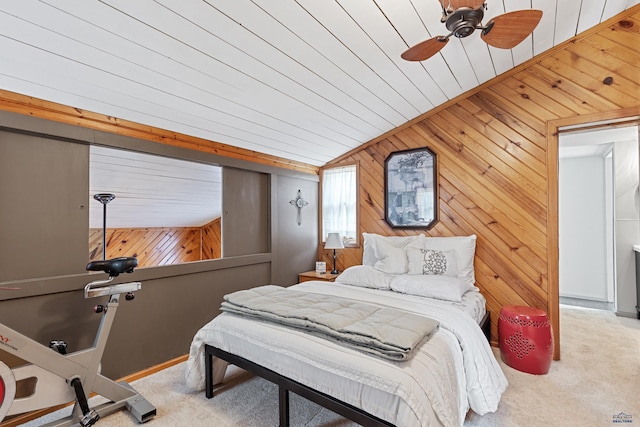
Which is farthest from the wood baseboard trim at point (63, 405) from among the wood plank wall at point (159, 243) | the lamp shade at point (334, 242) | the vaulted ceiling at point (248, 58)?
the vaulted ceiling at point (248, 58)

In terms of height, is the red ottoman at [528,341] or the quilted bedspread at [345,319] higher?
the quilted bedspread at [345,319]

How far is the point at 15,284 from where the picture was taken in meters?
1.92

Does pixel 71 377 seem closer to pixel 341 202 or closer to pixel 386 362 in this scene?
pixel 386 362

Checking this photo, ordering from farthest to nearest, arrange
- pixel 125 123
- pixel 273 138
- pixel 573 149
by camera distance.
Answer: pixel 573 149
pixel 273 138
pixel 125 123

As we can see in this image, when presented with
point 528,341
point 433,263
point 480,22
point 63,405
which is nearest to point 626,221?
point 528,341

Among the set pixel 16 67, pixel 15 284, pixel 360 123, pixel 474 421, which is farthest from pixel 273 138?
pixel 474 421

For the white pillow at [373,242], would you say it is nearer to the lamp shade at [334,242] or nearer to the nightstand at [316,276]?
the lamp shade at [334,242]

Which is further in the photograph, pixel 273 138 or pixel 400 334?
pixel 273 138

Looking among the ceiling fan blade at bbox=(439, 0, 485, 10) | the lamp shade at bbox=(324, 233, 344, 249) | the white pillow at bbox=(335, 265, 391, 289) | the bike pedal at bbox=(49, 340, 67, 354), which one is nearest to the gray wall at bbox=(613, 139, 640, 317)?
the white pillow at bbox=(335, 265, 391, 289)

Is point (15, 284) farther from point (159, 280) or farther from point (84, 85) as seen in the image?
point (84, 85)

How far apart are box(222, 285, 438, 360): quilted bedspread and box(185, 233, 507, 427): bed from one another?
5cm

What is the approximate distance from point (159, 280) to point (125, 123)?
1.36 m

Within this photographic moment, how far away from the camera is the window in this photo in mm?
4145

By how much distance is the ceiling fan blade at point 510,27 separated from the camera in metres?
1.54
